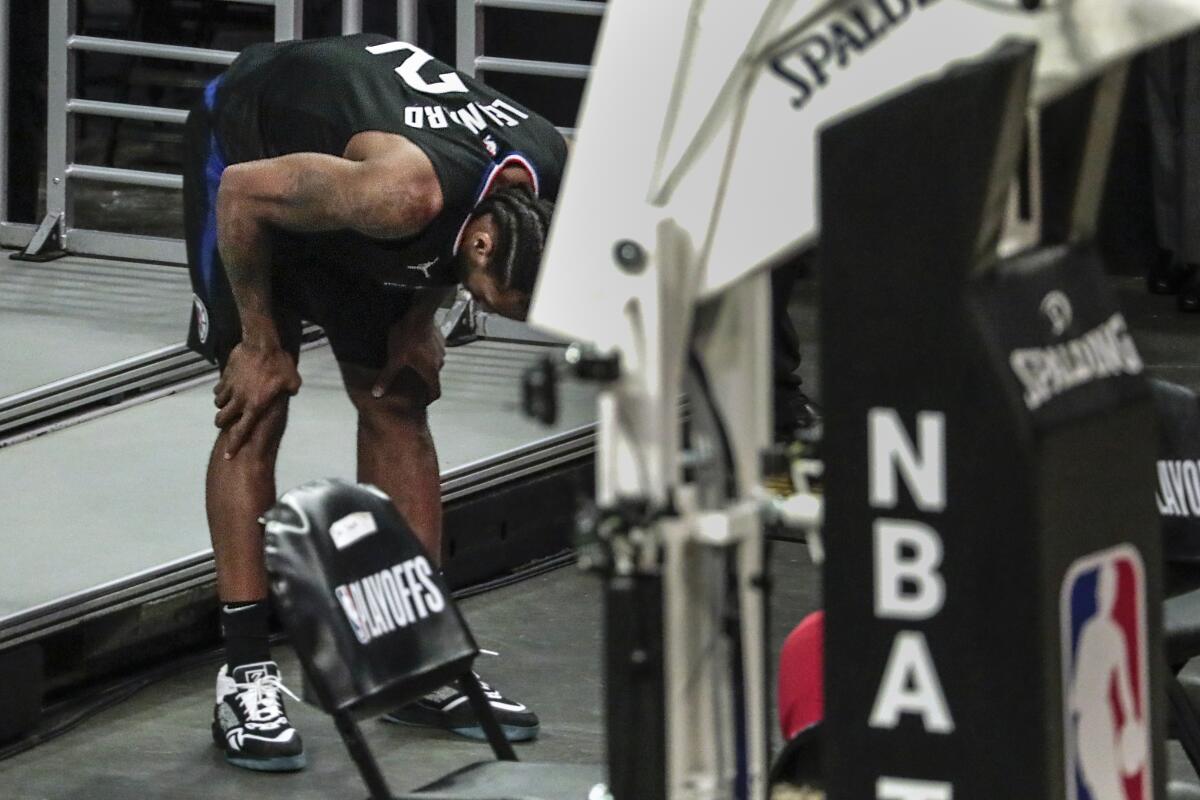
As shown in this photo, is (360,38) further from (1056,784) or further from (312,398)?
(1056,784)

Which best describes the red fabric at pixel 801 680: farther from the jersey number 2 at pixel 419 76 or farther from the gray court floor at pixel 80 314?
the gray court floor at pixel 80 314

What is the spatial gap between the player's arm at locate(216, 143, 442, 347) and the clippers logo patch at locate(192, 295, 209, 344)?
26 centimetres

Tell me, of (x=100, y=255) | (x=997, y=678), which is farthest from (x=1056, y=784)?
(x=100, y=255)

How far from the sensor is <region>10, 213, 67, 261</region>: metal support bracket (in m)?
7.95

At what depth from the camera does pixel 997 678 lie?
2383 mm

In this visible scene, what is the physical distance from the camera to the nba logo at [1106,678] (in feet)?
8.05

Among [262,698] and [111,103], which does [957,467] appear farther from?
[111,103]

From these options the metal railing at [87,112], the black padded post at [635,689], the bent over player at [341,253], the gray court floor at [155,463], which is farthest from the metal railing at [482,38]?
the black padded post at [635,689]

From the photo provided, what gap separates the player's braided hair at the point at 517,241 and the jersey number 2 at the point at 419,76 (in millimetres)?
367

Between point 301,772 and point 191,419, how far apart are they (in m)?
2.00

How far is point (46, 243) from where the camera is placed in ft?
26.2

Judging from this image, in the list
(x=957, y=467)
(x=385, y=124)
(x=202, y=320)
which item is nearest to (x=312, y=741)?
(x=202, y=320)

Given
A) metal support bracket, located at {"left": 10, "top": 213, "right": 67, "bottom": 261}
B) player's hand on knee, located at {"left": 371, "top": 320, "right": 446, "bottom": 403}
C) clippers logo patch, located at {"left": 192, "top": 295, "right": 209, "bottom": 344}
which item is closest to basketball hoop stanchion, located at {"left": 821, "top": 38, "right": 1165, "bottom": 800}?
player's hand on knee, located at {"left": 371, "top": 320, "right": 446, "bottom": 403}

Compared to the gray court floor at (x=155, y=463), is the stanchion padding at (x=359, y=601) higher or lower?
higher
